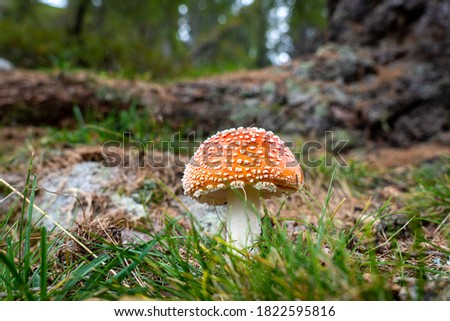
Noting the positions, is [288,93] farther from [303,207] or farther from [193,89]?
[303,207]

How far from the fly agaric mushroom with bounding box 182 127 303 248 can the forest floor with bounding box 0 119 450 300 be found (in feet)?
0.63

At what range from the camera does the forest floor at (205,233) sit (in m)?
1.32

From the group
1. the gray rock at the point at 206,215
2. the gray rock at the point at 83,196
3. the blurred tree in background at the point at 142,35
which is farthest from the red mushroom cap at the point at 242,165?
the blurred tree in background at the point at 142,35

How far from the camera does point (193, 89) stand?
17.9ft

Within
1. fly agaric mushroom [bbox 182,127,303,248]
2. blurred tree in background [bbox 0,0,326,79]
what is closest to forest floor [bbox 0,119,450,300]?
fly agaric mushroom [bbox 182,127,303,248]

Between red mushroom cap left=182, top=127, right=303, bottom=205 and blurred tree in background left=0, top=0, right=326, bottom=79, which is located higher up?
blurred tree in background left=0, top=0, right=326, bottom=79

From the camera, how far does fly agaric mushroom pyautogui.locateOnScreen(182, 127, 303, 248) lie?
6.15 feet

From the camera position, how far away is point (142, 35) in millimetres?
11570

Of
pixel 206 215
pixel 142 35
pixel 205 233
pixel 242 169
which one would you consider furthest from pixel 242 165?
pixel 142 35

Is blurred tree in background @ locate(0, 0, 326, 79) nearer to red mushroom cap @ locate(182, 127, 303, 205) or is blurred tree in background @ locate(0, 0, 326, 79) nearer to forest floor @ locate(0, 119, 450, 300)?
forest floor @ locate(0, 119, 450, 300)
